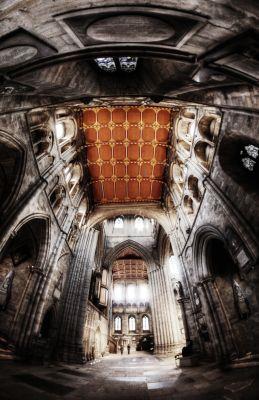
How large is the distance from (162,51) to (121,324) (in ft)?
138

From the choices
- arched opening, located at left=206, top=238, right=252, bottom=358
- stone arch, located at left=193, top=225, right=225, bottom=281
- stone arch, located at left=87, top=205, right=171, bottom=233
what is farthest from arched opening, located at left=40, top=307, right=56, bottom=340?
arched opening, located at left=206, top=238, right=252, bottom=358

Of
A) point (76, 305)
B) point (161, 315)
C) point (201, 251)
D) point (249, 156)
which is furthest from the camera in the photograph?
point (161, 315)

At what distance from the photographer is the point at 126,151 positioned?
52.0 ft

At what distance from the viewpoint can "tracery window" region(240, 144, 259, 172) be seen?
8305mm

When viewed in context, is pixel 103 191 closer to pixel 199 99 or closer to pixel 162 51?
pixel 199 99

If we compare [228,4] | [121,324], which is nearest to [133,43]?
[228,4]

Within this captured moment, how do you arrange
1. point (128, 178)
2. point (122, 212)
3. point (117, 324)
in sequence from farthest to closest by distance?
point (117, 324), point (122, 212), point (128, 178)

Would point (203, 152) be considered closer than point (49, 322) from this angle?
Yes

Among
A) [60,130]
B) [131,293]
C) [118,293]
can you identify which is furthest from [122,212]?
[131,293]

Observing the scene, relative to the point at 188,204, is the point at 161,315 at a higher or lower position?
lower

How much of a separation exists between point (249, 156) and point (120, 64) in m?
6.22

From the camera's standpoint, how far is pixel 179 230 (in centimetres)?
1570

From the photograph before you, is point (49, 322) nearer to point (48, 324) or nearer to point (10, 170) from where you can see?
point (48, 324)

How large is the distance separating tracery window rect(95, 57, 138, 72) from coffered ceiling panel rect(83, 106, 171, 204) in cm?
626
